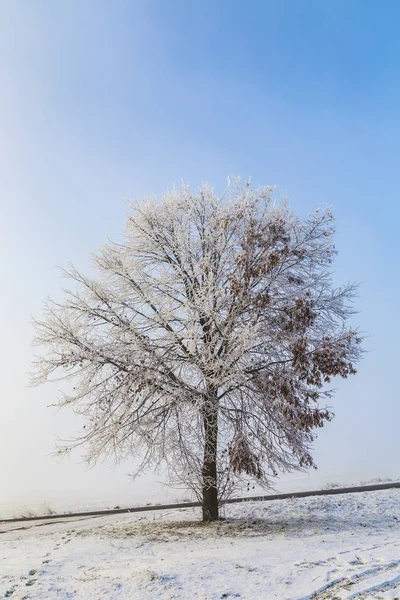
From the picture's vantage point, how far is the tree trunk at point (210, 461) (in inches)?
515

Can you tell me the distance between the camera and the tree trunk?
13.1 m

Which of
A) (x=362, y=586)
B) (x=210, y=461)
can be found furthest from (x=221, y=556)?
(x=210, y=461)

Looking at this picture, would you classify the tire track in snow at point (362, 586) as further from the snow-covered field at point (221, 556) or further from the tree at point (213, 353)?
the tree at point (213, 353)

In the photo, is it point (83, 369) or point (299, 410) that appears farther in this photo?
point (83, 369)

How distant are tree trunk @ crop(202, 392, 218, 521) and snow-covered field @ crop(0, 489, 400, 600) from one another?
0.57 meters

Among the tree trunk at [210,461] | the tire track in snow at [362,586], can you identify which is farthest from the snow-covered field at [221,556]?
the tree trunk at [210,461]

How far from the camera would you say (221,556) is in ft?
28.1

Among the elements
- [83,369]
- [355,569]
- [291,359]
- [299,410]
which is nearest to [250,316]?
[291,359]

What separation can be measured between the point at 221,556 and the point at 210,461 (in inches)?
188

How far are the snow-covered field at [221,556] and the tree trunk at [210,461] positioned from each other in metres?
0.57

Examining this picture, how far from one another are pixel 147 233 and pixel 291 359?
5.42m

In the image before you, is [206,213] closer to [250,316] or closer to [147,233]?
[147,233]

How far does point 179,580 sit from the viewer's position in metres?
7.11

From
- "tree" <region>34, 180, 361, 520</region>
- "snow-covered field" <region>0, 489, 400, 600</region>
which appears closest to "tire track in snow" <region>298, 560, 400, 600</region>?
"snow-covered field" <region>0, 489, 400, 600</region>
